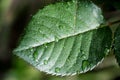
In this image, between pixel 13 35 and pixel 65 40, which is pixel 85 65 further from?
pixel 13 35

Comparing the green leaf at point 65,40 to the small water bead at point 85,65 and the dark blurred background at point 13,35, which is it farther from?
the dark blurred background at point 13,35

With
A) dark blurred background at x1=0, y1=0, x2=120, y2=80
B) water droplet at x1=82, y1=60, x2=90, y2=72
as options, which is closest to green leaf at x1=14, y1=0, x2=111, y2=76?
water droplet at x1=82, y1=60, x2=90, y2=72

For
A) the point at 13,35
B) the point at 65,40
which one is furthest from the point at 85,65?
the point at 13,35

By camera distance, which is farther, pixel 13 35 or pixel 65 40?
pixel 13 35

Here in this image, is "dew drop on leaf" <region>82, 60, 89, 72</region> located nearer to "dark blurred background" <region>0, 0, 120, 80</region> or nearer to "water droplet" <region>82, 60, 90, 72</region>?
"water droplet" <region>82, 60, 90, 72</region>

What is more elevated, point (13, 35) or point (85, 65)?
point (85, 65)

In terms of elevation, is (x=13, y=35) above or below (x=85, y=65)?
below

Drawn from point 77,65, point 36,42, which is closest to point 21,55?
point 36,42

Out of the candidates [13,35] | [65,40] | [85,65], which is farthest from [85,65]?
[13,35]

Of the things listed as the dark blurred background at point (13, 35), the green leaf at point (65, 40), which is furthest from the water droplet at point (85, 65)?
the dark blurred background at point (13, 35)

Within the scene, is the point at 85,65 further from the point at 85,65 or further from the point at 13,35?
the point at 13,35
